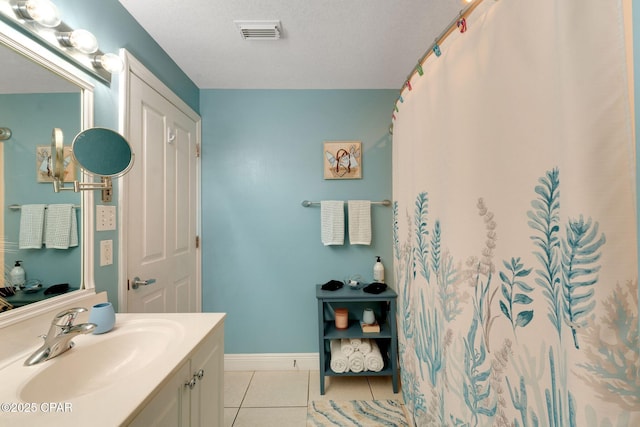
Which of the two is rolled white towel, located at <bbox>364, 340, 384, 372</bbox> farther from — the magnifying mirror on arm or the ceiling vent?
the ceiling vent

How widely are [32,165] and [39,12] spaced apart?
1.66ft

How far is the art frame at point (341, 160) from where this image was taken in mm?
2055

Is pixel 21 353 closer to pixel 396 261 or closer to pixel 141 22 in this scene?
pixel 141 22

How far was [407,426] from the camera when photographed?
4.96 feet

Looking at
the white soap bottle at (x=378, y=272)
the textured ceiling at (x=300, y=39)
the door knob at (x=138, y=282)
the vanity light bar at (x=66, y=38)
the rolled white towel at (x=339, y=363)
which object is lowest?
the rolled white towel at (x=339, y=363)

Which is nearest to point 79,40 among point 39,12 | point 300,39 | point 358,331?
point 39,12

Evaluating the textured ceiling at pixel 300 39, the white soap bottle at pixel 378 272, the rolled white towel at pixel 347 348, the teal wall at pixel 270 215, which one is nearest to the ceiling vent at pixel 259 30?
the textured ceiling at pixel 300 39

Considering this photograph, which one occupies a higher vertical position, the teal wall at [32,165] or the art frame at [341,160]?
the art frame at [341,160]

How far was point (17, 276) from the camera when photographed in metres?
0.80

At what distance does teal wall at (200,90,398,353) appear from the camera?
2064mm

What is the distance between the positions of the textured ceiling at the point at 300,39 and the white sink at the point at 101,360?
1540 mm

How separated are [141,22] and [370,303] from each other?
235cm

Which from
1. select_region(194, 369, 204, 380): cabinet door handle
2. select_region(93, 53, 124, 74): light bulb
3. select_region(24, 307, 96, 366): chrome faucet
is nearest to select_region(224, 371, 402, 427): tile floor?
select_region(194, 369, 204, 380): cabinet door handle

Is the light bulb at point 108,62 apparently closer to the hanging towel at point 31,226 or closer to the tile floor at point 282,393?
the hanging towel at point 31,226
